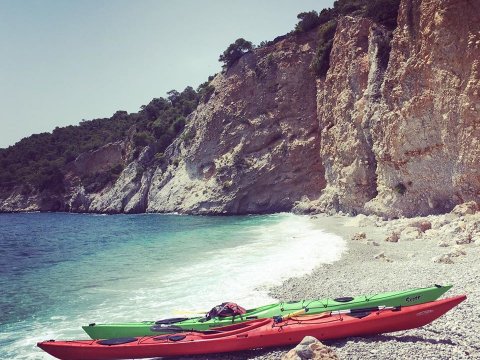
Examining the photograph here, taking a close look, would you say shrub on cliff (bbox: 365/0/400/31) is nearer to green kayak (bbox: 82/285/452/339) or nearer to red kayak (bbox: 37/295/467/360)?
green kayak (bbox: 82/285/452/339)

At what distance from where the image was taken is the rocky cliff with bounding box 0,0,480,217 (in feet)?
63.2

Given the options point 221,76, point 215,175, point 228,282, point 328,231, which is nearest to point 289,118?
point 215,175

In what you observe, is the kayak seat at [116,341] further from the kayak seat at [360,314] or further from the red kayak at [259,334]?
the kayak seat at [360,314]

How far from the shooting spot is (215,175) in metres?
49.1

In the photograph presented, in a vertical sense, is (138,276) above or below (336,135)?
below

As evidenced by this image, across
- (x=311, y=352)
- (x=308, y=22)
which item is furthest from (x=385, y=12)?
(x=311, y=352)

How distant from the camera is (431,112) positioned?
20781 millimetres

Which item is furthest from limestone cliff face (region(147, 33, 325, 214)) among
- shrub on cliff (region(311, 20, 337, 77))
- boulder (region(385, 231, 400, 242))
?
boulder (region(385, 231, 400, 242))

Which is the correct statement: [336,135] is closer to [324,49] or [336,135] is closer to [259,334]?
[324,49]

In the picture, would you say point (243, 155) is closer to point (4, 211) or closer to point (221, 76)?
point (221, 76)

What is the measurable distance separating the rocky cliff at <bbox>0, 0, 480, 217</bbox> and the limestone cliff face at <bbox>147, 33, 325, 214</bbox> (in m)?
0.14

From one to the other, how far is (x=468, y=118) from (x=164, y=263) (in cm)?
1662

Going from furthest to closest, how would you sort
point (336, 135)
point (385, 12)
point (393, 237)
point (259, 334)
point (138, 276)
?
point (336, 135)
point (385, 12)
point (393, 237)
point (138, 276)
point (259, 334)

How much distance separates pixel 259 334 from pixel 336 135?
29.5 meters
